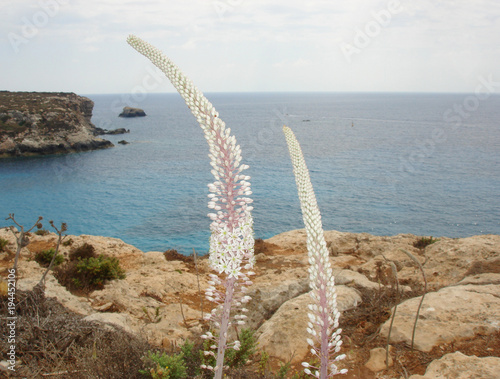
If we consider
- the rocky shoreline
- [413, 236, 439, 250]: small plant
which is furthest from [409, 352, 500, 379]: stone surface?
[413, 236, 439, 250]: small plant

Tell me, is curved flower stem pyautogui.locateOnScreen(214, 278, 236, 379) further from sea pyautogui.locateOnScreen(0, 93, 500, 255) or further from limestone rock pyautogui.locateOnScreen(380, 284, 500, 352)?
sea pyautogui.locateOnScreen(0, 93, 500, 255)

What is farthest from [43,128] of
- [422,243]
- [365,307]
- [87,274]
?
[365,307]

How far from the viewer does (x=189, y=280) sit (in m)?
15.7

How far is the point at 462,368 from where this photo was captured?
570cm

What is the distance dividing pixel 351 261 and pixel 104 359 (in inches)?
561

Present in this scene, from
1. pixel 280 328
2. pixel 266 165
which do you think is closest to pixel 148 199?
pixel 266 165

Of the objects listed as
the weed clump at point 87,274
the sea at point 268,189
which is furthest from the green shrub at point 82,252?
the sea at point 268,189

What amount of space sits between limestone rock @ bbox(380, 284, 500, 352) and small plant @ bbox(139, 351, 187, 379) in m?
4.56

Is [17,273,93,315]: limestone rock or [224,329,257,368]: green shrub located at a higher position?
[224,329,257,368]: green shrub

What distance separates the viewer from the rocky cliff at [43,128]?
72938mm

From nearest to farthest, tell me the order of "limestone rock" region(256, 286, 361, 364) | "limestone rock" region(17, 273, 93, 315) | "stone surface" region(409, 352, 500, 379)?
1. "stone surface" region(409, 352, 500, 379)
2. "limestone rock" region(256, 286, 361, 364)
3. "limestone rock" region(17, 273, 93, 315)

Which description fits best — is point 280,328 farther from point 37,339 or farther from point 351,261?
point 351,261

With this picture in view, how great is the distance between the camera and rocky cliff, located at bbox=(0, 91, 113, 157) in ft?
239

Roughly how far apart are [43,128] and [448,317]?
3448 inches
